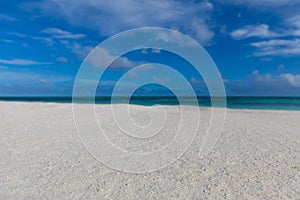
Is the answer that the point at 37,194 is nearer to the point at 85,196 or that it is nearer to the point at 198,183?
the point at 85,196

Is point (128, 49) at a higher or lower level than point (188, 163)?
higher

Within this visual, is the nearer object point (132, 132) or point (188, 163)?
point (188, 163)

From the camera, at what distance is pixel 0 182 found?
527 centimetres

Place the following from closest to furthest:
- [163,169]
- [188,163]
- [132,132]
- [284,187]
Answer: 1. [284,187]
2. [163,169]
3. [188,163]
4. [132,132]

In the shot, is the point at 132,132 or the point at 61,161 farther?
the point at 132,132

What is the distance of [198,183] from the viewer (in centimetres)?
529

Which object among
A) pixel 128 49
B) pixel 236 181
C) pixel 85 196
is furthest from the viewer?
pixel 128 49

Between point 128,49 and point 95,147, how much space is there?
3384 millimetres

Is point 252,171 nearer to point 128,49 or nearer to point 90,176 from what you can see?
point 90,176

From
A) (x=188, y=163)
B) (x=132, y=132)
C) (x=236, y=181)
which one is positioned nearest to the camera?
(x=236, y=181)

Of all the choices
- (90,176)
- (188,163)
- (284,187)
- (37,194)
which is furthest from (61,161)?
(284,187)

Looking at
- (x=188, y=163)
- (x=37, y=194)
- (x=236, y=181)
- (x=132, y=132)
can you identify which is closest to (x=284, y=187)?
(x=236, y=181)

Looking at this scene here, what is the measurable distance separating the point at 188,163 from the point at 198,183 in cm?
145

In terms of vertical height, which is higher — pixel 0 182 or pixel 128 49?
pixel 128 49
